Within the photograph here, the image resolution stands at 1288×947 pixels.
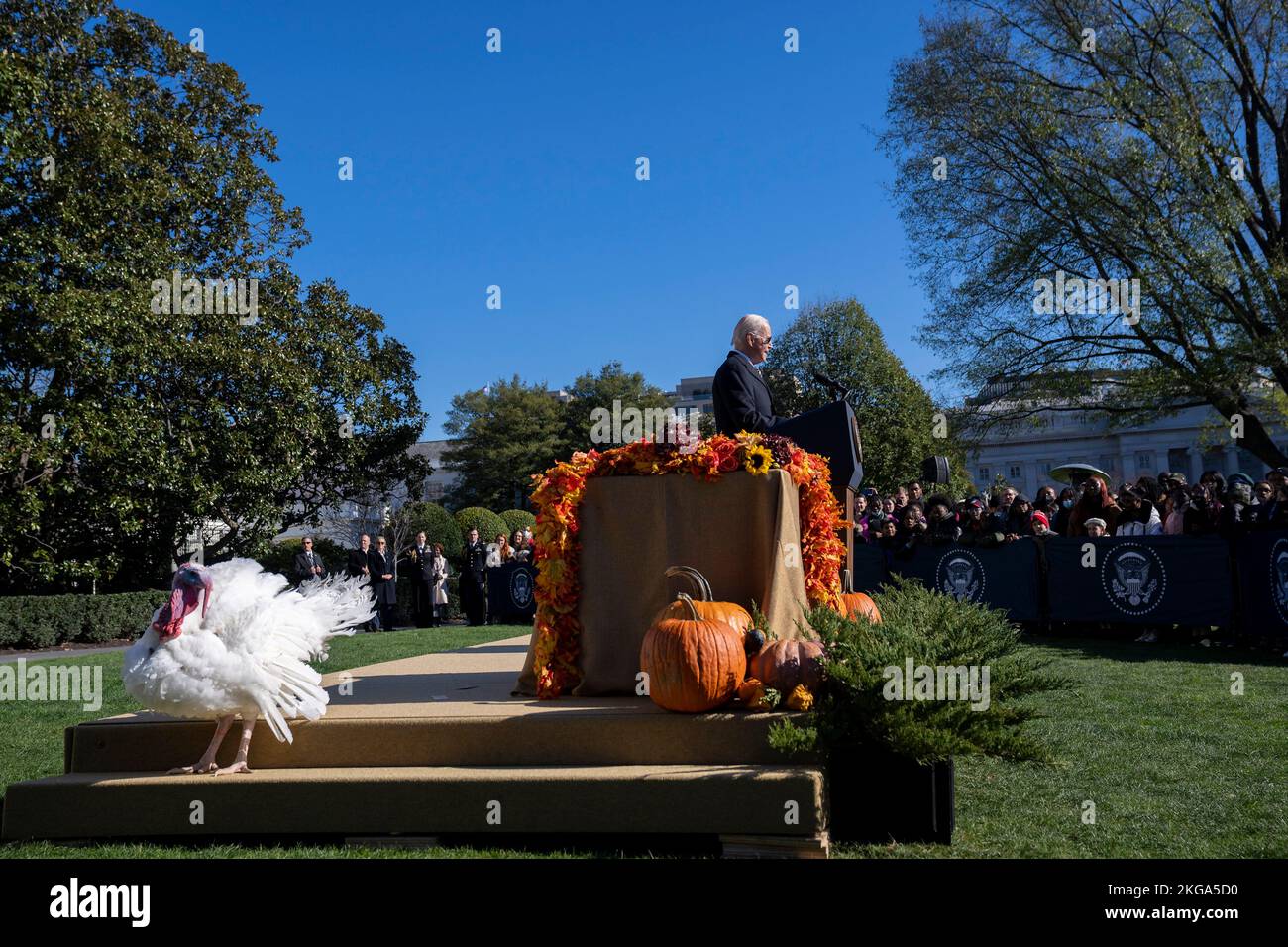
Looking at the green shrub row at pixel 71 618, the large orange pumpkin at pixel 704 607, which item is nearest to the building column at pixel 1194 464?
the green shrub row at pixel 71 618

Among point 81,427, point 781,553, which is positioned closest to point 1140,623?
point 781,553

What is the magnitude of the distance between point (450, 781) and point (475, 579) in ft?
65.8

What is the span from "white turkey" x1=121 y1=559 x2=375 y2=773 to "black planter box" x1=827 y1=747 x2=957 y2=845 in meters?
2.77

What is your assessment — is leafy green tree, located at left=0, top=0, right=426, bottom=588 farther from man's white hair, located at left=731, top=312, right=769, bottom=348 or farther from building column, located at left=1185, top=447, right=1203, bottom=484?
building column, located at left=1185, top=447, right=1203, bottom=484

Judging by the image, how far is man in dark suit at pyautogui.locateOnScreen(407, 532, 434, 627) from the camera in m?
24.8

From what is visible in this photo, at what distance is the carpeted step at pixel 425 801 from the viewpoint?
4.70m

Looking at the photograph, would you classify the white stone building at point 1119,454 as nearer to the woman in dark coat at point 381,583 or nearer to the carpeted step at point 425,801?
the woman in dark coat at point 381,583

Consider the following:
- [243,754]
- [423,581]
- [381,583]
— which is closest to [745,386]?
[243,754]

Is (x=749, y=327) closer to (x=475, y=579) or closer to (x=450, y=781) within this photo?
(x=450, y=781)

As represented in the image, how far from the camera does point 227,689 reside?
5.07 m

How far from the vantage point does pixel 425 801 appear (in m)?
5.03
